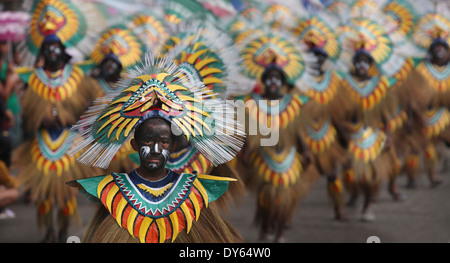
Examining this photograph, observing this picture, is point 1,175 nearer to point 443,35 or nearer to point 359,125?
point 359,125

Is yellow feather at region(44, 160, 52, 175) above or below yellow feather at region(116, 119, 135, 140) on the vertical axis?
above

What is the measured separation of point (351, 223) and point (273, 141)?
1.86m

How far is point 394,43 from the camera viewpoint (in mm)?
8031

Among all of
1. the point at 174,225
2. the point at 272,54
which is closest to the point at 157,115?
the point at 174,225

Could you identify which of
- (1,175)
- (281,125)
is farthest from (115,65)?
(1,175)

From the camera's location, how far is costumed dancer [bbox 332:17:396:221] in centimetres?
741

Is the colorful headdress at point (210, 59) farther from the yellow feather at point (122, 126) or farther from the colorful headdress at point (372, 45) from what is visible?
the colorful headdress at point (372, 45)

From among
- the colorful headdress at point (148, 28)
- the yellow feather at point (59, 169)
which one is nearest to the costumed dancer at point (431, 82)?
the colorful headdress at point (148, 28)

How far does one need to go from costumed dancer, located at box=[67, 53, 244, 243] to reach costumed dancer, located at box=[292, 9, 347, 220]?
13.0 ft

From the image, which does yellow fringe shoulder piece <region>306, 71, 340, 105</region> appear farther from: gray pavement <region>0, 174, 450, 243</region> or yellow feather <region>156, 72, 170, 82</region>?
yellow feather <region>156, 72, 170, 82</region>

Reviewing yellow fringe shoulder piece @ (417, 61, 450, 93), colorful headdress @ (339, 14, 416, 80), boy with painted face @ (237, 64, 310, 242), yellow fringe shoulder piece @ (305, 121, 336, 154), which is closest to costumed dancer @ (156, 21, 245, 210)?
boy with painted face @ (237, 64, 310, 242)

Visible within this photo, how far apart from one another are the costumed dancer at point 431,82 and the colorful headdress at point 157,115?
5277 millimetres

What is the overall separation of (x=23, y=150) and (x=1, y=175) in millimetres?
2637

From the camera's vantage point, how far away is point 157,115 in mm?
3264
